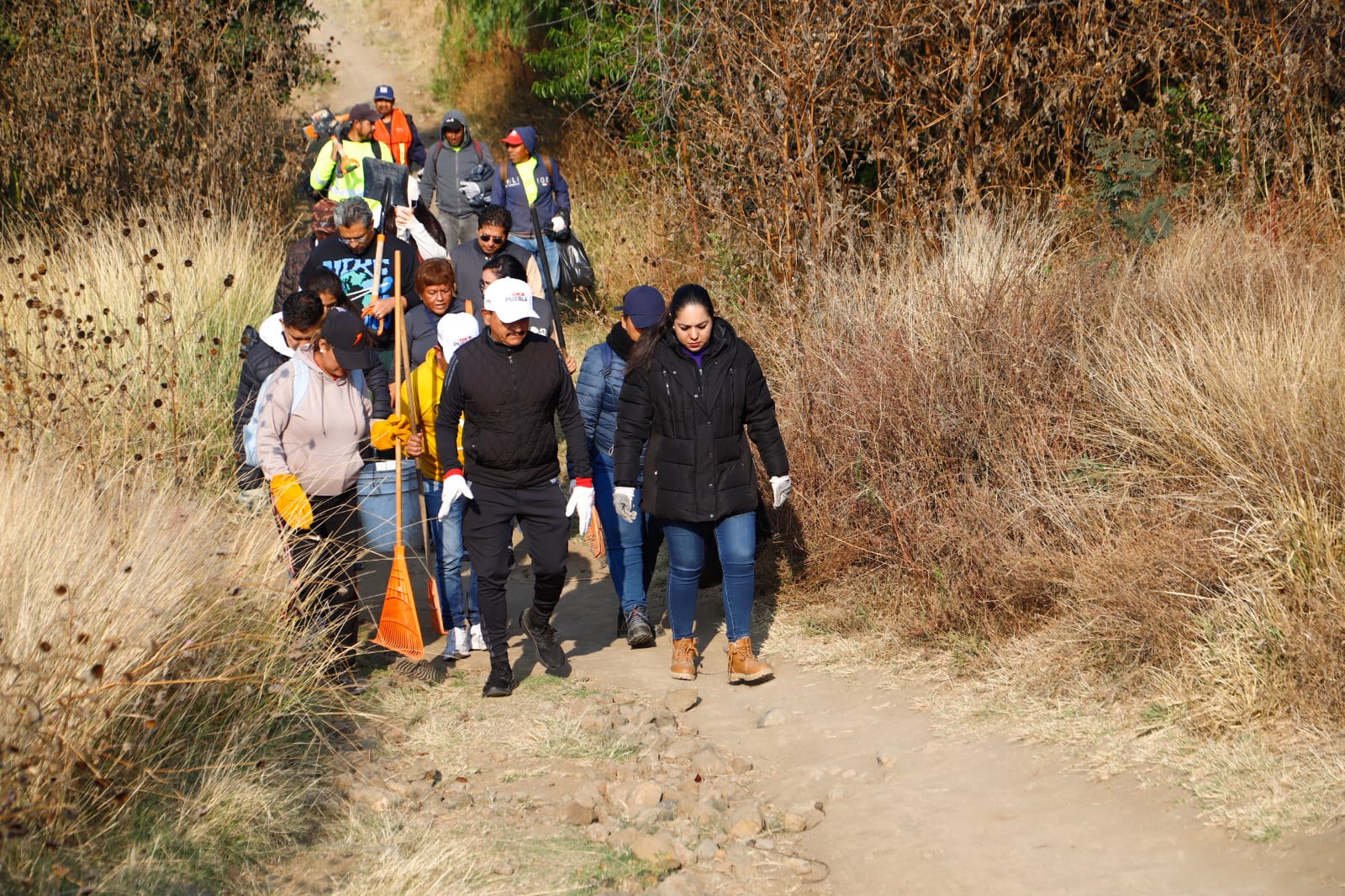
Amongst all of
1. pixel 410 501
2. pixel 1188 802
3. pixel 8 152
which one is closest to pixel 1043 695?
pixel 1188 802

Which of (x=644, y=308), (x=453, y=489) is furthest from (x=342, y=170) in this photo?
(x=453, y=489)

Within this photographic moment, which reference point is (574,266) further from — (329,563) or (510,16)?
(510,16)

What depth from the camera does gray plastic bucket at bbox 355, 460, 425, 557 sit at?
21.4 feet

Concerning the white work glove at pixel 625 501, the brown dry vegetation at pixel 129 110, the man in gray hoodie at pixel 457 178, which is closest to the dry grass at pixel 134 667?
the white work glove at pixel 625 501

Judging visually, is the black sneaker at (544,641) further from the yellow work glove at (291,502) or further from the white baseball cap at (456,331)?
the white baseball cap at (456,331)

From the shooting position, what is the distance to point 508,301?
612 centimetres

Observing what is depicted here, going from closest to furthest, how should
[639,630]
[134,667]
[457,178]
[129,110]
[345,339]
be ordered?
[134,667] → [345,339] → [639,630] → [457,178] → [129,110]

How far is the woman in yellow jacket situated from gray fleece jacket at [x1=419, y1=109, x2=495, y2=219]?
473 centimetres

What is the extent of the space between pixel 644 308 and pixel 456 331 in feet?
3.16

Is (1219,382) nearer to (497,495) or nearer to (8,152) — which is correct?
(497,495)

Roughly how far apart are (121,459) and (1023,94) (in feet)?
24.7

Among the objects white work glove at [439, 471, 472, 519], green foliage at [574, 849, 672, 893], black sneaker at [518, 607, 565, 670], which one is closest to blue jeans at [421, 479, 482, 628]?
black sneaker at [518, 607, 565, 670]

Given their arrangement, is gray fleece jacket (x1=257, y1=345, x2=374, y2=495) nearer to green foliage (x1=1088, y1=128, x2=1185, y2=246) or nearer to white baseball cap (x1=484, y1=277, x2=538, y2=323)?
white baseball cap (x1=484, y1=277, x2=538, y2=323)

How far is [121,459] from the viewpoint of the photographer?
22.7ft
